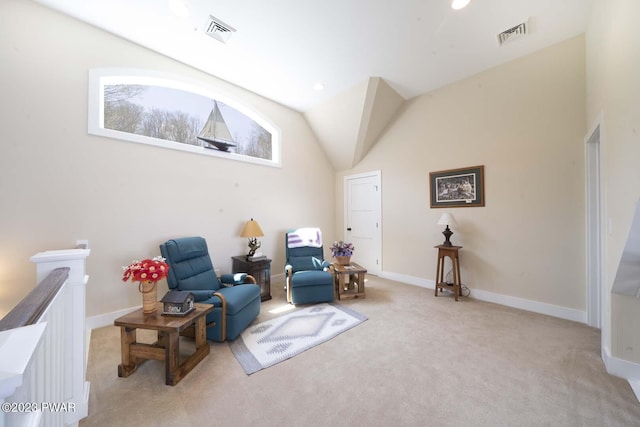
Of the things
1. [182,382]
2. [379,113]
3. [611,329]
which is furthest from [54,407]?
[379,113]

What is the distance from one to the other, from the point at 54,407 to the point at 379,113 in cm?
464

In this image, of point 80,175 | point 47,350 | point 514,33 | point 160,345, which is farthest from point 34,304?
point 514,33

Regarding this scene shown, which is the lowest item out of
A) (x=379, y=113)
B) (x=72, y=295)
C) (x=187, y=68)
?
(x=72, y=295)

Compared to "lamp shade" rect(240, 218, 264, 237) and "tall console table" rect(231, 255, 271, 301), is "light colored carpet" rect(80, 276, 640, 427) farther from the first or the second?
"lamp shade" rect(240, 218, 264, 237)

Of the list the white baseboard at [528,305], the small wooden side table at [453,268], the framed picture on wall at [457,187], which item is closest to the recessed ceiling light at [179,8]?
the framed picture on wall at [457,187]

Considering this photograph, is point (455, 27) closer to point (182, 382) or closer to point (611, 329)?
point (611, 329)

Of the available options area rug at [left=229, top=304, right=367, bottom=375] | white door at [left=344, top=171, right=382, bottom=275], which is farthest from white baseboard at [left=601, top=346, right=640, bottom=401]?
white door at [left=344, top=171, right=382, bottom=275]

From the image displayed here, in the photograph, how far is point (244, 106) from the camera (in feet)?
13.2

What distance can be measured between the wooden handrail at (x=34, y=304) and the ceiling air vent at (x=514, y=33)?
4278 millimetres

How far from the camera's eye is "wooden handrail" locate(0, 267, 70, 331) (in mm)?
789

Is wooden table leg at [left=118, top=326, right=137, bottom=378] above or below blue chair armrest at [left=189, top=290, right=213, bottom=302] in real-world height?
below

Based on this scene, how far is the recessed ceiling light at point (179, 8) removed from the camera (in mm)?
2332

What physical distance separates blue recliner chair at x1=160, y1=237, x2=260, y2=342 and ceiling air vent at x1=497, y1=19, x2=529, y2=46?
408cm

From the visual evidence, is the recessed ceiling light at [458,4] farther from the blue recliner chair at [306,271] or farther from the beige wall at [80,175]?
the blue recliner chair at [306,271]
